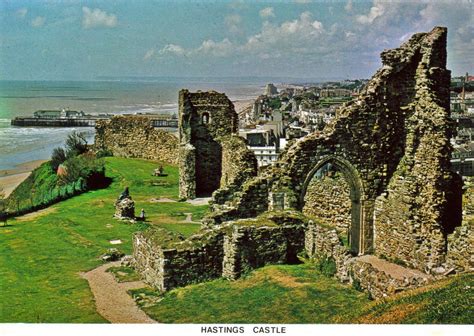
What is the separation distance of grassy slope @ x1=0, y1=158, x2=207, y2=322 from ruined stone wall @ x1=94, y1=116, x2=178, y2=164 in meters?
8.01

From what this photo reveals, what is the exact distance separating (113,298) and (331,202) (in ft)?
34.1

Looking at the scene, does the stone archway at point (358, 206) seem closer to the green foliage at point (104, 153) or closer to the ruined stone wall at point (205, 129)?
the ruined stone wall at point (205, 129)

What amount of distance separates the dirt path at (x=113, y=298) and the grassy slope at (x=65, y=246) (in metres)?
0.26

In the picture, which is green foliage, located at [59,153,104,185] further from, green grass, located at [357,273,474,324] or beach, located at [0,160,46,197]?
green grass, located at [357,273,474,324]

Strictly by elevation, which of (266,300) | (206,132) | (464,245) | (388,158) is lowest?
(266,300)

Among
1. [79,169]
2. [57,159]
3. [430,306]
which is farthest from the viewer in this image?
[57,159]

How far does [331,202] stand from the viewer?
2586 centimetres

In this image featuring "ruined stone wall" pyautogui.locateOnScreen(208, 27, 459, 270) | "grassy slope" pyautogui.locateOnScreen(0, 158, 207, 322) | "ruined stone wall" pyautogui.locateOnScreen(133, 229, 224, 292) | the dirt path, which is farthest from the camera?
"ruined stone wall" pyautogui.locateOnScreen(208, 27, 459, 270)

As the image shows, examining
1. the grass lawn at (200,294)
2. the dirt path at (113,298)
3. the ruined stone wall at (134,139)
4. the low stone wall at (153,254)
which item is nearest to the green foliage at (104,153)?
the ruined stone wall at (134,139)

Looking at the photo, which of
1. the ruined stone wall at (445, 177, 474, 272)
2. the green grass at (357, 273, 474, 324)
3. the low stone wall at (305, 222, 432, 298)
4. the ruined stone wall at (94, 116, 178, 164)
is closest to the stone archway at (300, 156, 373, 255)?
the low stone wall at (305, 222, 432, 298)

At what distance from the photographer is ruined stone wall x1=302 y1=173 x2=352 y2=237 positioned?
25.4 metres

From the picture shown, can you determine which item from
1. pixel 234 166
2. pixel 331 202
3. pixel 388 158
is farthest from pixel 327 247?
pixel 234 166

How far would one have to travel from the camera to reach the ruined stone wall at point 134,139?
48438mm

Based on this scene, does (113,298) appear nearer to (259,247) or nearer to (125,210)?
(259,247)
